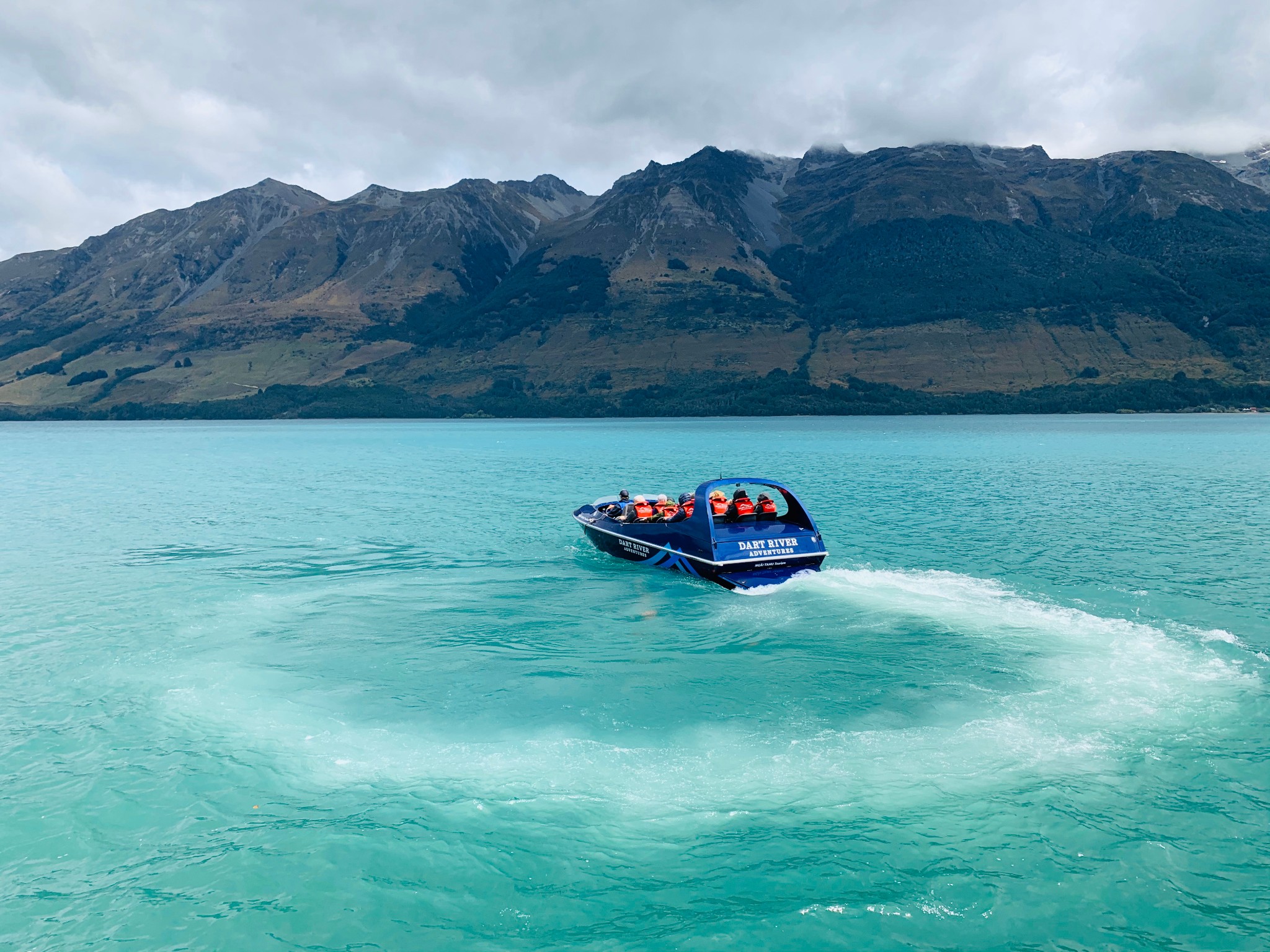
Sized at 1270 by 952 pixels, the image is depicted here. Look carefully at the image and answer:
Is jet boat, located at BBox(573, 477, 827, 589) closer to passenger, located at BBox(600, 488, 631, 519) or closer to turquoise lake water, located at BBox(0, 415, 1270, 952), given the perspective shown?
turquoise lake water, located at BBox(0, 415, 1270, 952)

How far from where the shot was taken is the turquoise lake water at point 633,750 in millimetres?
9781

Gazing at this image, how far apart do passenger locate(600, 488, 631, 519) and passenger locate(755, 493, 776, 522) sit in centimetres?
566

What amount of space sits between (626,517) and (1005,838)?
2159 centimetres

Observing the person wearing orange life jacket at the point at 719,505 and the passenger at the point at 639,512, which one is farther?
the passenger at the point at 639,512

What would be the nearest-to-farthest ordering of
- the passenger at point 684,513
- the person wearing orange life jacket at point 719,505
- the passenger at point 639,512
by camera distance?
the passenger at point 684,513 < the person wearing orange life jacket at point 719,505 < the passenger at point 639,512

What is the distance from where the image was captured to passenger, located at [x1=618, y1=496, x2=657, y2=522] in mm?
31156

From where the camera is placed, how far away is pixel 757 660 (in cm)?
1930

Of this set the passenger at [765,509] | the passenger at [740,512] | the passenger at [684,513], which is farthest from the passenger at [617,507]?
the passenger at [765,509]

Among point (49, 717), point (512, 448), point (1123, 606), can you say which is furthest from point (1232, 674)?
point (512, 448)

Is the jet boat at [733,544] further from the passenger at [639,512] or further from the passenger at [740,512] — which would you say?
the passenger at [639,512]

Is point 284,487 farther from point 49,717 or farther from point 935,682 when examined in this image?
point 935,682

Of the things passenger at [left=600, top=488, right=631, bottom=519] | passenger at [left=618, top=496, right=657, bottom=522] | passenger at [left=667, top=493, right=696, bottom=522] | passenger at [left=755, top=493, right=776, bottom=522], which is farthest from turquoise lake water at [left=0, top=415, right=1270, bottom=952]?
passenger at [left=755, top=493, right=776, bottom=522]

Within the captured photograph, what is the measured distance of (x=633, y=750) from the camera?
14367mm

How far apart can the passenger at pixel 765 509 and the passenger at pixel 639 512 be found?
414 cm
